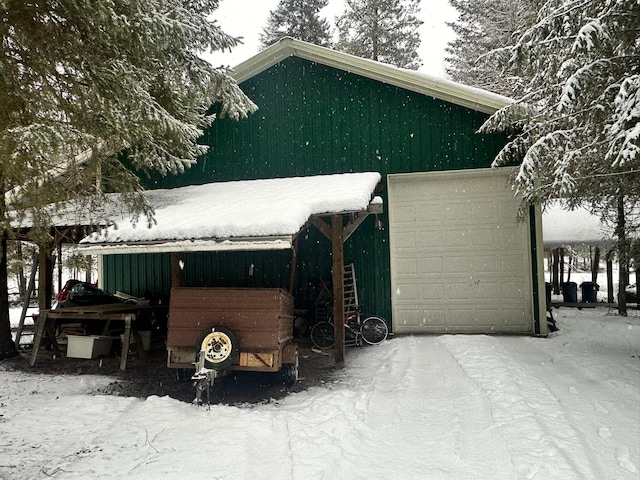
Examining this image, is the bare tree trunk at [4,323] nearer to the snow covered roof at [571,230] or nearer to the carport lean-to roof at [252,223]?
the carport lean-to roof at [252,223]

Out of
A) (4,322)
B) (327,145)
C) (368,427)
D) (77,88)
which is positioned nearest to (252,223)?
(77,88)

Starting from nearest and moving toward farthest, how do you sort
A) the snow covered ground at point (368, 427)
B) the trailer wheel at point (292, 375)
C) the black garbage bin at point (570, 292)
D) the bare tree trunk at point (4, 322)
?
the snow covered ground at point (368, 427), the trailer wheel at point (292, 375), the bare tree trunk at point (4, 322), the black garbage bin at point (570, 292)

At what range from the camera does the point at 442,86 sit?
25.5ft

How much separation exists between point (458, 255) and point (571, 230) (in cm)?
720

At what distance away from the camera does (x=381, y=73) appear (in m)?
8.16

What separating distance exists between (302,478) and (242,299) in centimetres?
252

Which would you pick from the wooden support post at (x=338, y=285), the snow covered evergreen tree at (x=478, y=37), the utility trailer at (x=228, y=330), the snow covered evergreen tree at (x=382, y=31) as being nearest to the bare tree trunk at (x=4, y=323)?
the utility trailer at (x=228, y=330)

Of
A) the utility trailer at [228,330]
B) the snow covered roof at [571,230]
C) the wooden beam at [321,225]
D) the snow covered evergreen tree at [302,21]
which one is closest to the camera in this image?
the utility trailer at [228,330]

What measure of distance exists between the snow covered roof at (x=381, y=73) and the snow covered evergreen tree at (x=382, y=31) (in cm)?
1473

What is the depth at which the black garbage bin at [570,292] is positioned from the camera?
14.2 metres

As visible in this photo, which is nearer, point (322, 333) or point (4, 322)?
point (4, 322)

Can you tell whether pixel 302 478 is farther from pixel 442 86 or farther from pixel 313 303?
pixel 442 86

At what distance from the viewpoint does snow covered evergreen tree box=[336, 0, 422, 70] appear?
888 inches

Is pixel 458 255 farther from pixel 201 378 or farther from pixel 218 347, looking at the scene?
pixel 201 378
